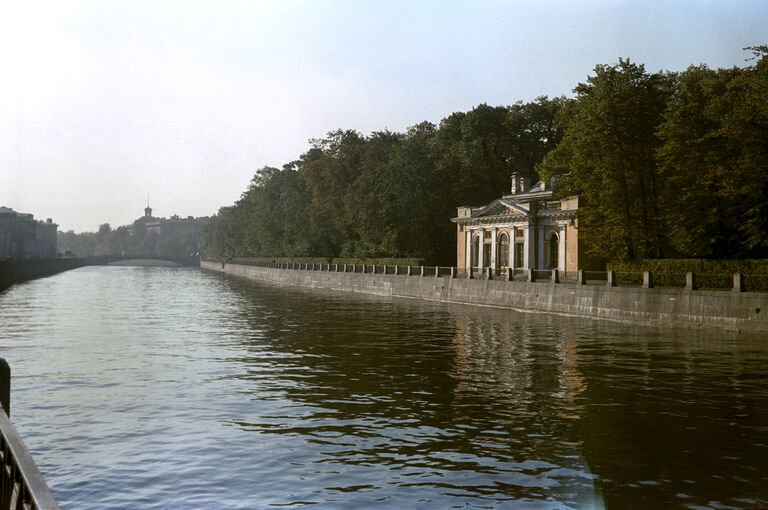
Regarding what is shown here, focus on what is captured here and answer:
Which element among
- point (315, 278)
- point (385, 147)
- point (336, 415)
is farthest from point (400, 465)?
point (385, 147)

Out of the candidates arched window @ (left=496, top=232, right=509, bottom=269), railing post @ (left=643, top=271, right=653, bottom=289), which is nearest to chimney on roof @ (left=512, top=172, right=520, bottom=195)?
arched window @ (left=496, top=232, right=509, bottom=269)

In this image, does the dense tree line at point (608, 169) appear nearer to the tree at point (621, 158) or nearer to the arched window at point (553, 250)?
the tree at point (621, 158)

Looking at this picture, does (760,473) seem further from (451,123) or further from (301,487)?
(451,123)

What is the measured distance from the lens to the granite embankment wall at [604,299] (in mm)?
35594

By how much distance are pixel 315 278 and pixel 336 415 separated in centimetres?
7741

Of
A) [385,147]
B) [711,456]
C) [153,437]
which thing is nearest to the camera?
[711,456]

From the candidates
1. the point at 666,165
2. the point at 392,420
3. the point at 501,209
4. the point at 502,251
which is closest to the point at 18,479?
the point at 392,420

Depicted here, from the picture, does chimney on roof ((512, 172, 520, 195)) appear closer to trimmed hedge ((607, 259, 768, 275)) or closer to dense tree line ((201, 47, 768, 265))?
dense tree line ((201, 47, 768, 265))

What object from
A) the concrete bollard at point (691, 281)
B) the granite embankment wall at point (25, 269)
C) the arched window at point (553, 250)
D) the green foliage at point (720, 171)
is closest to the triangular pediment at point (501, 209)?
the arched window at point (553, 250)

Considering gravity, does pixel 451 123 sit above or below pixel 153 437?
above

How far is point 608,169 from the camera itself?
50.5 metres

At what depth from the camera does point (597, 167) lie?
51.1 m

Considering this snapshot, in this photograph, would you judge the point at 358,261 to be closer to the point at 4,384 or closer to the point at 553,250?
the point at 553,250

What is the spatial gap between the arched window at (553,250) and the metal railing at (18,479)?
63.1 metres
